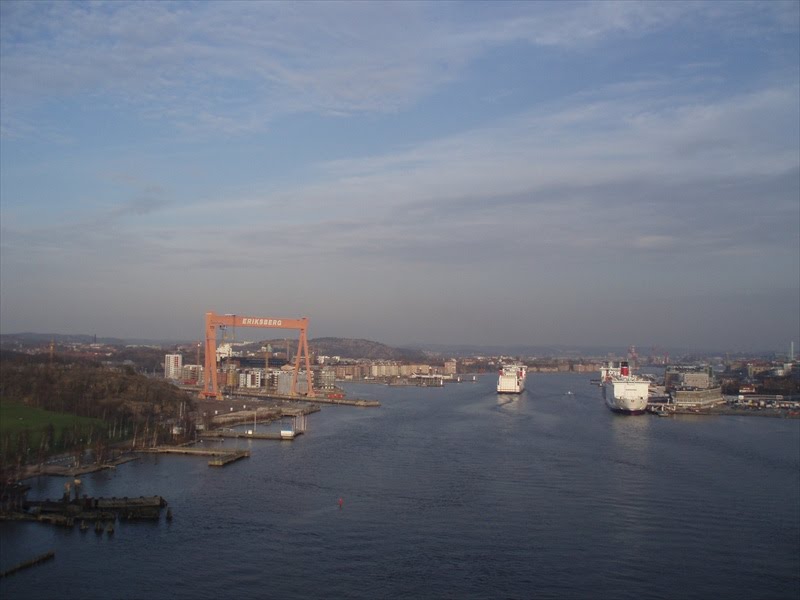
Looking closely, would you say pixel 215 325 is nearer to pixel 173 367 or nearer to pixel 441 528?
pixel 173 367

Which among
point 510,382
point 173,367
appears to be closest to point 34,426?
point 510,382

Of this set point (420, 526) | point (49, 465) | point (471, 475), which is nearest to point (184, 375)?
point (49, 465)

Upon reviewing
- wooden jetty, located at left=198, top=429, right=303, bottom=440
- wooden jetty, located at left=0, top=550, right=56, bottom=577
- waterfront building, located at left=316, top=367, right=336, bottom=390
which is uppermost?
waterfront building, located at left=316, top=367, right=336, bottom=390

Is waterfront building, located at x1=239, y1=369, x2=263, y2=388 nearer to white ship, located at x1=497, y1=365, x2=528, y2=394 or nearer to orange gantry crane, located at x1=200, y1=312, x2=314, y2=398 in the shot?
orange gantry crane, located at x1=200, y1=312, x2=314, y2=398

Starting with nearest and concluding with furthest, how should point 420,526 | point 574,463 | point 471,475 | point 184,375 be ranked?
point 420,526 < point 471,475 < point 574,463 < point 184,375

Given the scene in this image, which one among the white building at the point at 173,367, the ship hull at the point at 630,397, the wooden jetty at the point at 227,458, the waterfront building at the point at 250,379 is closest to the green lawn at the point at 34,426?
the wooden jetty at the point at 227,458

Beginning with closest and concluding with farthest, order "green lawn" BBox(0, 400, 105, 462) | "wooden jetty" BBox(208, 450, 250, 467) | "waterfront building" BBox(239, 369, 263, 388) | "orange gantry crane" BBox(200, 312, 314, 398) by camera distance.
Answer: "green lawn" BBox(0, 400, 105, 462) < "wooden jetty" BBox(208, 450, 250, 467) < "orange gantry crane" BBox(200, 312, 314, 398) < "waterfront building" BBox(239, 369, 263, 388)

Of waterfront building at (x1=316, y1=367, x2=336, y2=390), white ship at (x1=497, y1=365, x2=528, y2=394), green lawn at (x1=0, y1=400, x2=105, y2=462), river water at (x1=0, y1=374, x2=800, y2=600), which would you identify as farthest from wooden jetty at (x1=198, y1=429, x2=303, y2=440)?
waterfront building at (x1=316, y1=367, x2=336, y2=390)

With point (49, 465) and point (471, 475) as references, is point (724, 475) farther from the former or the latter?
point (49, 465)

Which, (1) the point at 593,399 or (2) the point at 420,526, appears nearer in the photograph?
(2) the point at 420,526
